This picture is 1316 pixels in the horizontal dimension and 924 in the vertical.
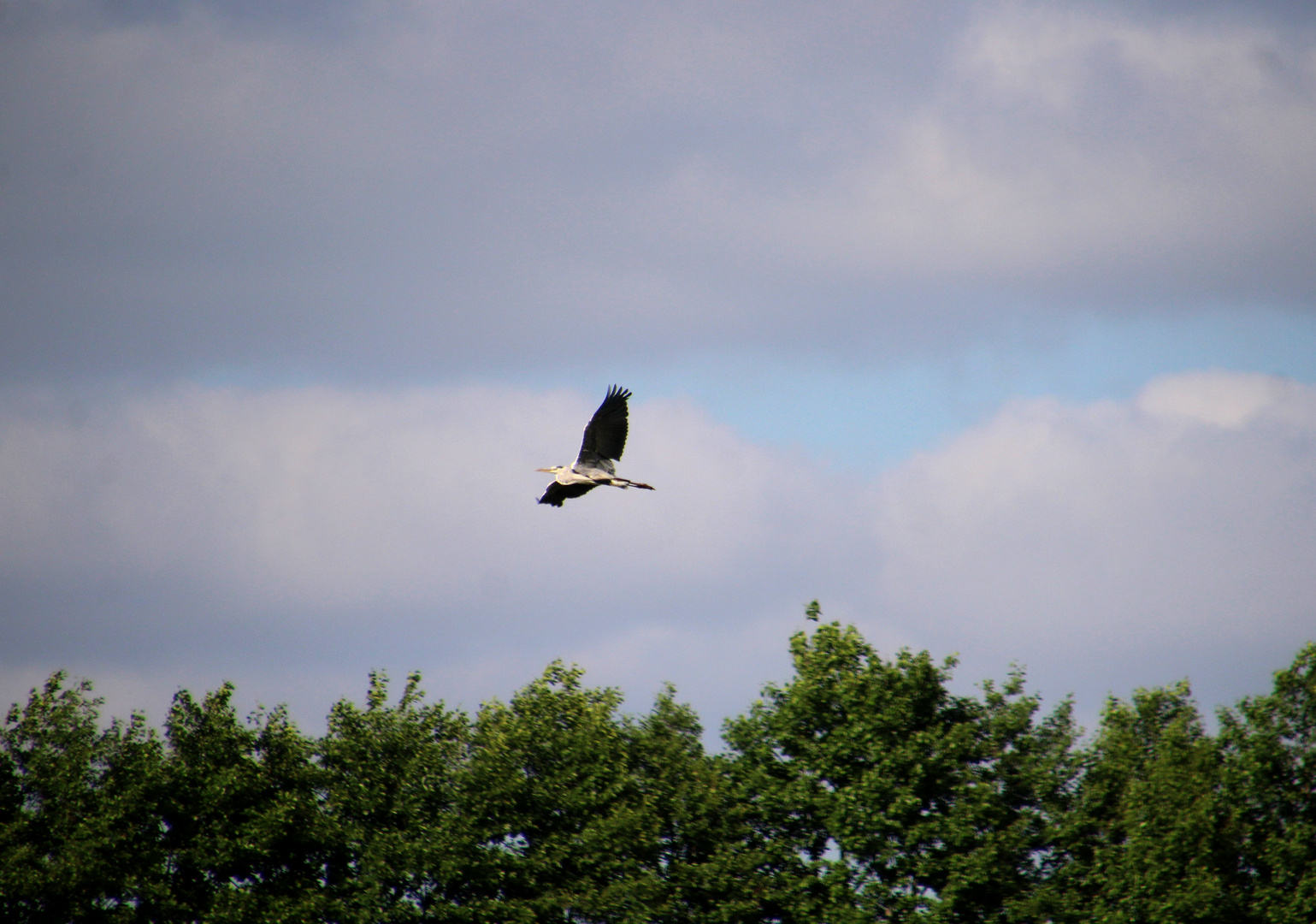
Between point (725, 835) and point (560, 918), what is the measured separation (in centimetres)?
485

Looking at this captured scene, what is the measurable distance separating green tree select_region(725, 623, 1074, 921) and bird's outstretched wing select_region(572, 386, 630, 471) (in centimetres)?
1132

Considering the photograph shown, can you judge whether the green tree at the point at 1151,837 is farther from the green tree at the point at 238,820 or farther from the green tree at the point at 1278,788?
the green tree at the point at 238,820

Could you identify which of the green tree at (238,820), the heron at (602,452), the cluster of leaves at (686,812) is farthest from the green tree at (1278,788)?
the green tree at (238,820)

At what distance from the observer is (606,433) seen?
1453 inches

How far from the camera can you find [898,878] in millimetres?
42344

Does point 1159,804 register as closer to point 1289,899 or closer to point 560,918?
point 1289,899

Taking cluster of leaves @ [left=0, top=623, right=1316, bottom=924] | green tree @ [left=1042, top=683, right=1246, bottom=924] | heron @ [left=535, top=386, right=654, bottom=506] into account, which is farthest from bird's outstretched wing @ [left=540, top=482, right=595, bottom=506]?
green tree @ [left=1042, top=683, right=1246, bottom=924]

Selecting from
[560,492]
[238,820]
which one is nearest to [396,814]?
[238,820]

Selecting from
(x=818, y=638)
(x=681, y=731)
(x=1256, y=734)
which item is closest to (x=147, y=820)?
(x=681, y=731)

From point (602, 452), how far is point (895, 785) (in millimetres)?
12797

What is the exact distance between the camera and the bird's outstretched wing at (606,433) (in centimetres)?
3666

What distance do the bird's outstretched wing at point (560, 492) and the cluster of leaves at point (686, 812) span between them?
9.42 m

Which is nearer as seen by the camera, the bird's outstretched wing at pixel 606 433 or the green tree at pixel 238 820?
the bird's outstretched wing at pixel 606 433

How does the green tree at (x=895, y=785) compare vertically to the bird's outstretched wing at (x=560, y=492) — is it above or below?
below
